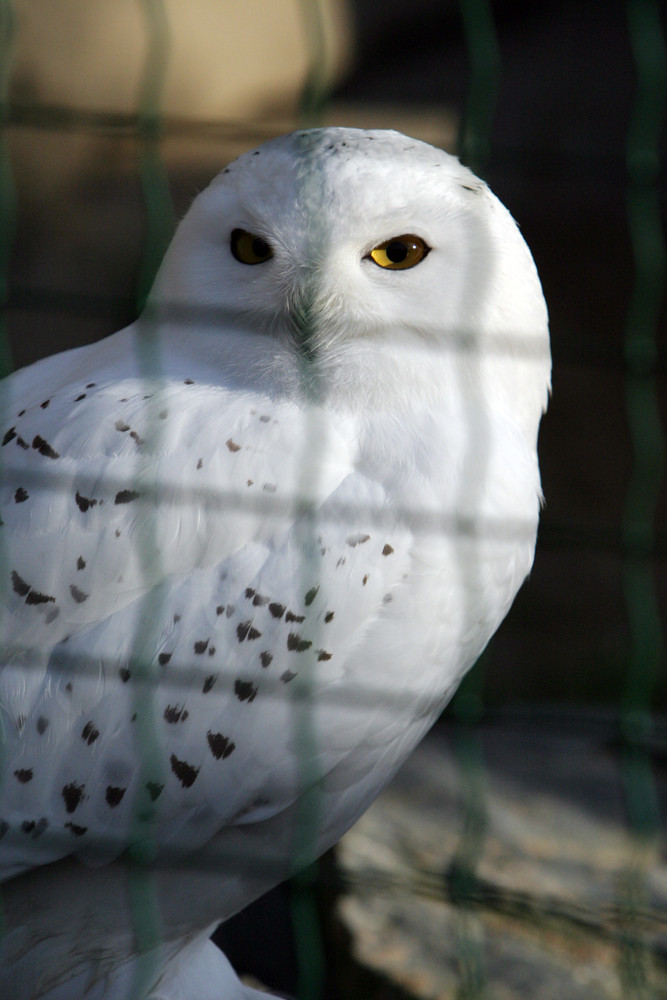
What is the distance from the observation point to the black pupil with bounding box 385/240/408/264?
62.1 inches

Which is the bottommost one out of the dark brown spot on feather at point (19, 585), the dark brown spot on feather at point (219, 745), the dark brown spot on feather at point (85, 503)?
the dark brown spot on feather at point (219, 745)

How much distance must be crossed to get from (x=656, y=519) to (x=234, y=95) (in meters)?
2.66

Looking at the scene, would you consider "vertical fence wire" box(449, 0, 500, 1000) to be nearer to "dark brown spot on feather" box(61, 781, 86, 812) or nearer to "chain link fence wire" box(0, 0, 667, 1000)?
"chain link fence wire" box(0, 0, 667, 1000)

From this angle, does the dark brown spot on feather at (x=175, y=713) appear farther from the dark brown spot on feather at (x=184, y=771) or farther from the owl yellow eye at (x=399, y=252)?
the owl yellow eye at (x=399, y=252)

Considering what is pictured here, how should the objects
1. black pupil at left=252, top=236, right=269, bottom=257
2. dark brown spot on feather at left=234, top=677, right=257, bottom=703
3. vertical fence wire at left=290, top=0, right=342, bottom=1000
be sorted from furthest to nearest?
black pupil at left=252, top=236, right=269, bottom=257 < dark brown spot on feather at left=234, top=677, right=257, bottom=703 < vertical fence wire at left=290, top=0, right=342, bottom=1000

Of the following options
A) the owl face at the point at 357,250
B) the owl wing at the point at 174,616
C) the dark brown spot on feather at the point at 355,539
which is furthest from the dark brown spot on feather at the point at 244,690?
the owl face at the point at 357,250

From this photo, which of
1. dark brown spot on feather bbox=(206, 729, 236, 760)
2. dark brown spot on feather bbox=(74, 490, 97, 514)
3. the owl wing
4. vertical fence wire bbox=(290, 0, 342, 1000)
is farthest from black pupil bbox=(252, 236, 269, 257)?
dark brown spot on feather bbox=(206, 729, 236, 760)

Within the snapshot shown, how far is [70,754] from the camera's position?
1.52 meters

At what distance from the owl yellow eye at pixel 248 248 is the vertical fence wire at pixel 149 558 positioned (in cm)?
14

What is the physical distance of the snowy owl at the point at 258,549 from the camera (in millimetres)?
1484

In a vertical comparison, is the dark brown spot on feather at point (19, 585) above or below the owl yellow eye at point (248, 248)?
below

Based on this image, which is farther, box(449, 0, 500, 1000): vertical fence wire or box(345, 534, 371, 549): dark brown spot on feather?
box(345, 534, 371, 549): dark brown spot on feather

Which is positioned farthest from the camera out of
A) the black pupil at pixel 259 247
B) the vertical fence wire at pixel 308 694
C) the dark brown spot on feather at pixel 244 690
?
the black pupil at pixel 259 247

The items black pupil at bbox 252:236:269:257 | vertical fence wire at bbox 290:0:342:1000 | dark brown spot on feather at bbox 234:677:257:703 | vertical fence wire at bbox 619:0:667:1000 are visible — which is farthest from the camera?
black pupil at bbox 252:236:269:257
